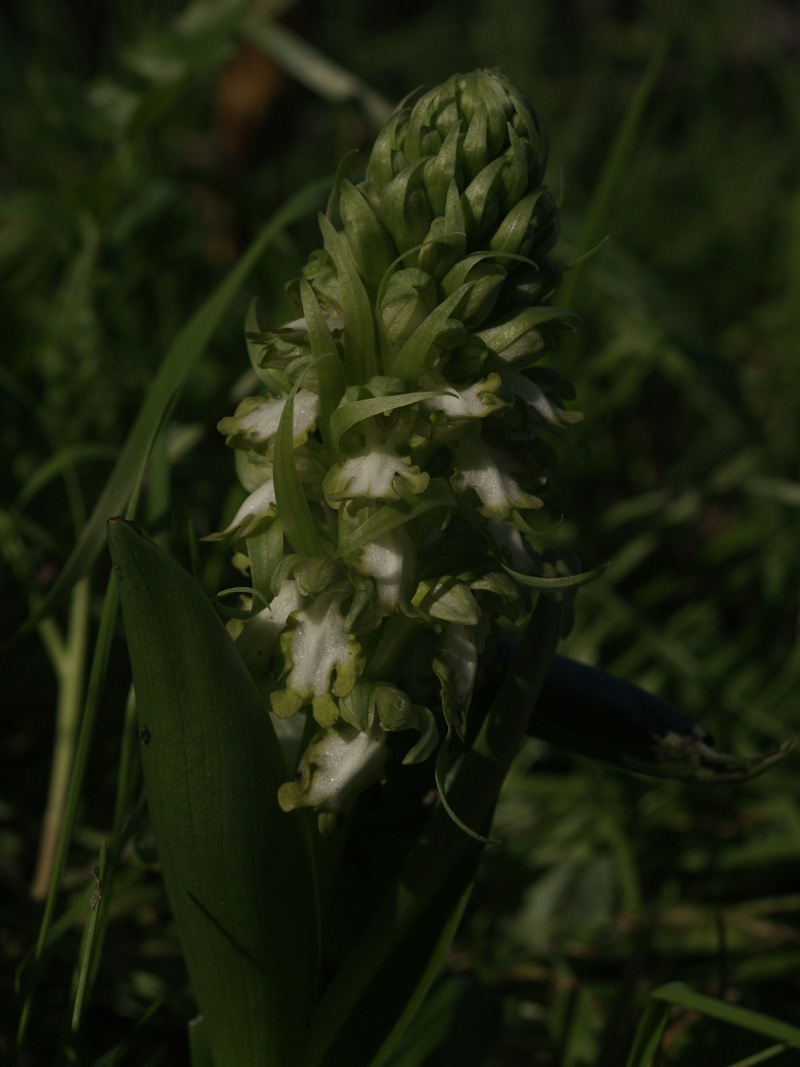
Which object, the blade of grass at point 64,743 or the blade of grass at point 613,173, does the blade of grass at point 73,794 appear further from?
the blade of grass at point 613,173

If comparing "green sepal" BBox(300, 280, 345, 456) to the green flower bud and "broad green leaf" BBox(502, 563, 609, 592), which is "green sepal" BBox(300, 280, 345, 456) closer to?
→ the green flower bud

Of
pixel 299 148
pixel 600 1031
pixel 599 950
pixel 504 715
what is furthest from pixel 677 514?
pixel 299 148

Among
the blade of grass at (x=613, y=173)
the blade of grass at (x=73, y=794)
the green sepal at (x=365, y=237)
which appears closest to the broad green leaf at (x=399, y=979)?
the blade of grass at (x=73, y=794)

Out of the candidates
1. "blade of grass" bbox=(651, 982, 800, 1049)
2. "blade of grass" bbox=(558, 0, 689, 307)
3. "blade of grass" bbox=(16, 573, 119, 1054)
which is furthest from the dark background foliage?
"blade of grass" bbox=(651, 982, 800, 1049)

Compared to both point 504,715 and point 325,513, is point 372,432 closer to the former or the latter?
point 325,513

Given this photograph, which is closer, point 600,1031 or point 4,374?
point 600,1031
